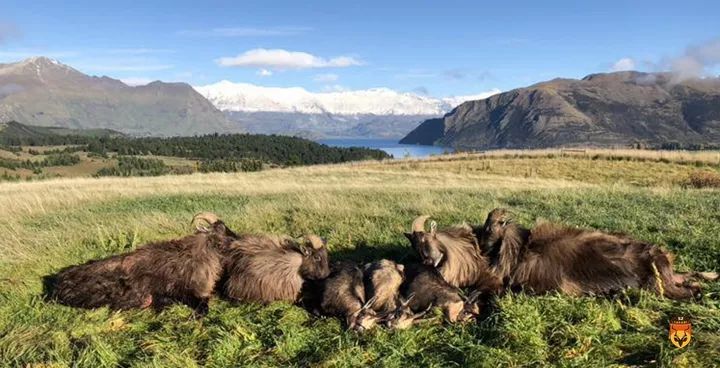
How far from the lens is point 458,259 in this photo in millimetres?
6988

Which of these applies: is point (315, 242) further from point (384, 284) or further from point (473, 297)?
point (473, 297)

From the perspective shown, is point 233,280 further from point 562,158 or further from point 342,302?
point 562,158

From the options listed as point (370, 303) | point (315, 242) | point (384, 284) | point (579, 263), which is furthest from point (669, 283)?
point (315, 242)

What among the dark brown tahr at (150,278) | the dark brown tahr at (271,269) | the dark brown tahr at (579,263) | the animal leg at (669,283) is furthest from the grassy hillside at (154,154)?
the animal leg at (669,283)

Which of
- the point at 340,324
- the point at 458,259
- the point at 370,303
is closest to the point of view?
the point at 340,324

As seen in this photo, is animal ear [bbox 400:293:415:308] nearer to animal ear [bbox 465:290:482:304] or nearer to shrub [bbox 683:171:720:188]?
animal ear [bbox 465:290:482:304]

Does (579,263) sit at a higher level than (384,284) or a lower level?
higher

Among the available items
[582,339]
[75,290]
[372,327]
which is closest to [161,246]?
[75,290]

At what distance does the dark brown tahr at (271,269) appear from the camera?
7.18 metres

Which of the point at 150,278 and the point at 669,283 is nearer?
the point at 669,283

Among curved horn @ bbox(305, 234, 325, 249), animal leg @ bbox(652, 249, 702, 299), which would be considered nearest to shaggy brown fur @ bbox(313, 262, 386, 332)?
curved horn @ bbox(305, 234, 325, 249)

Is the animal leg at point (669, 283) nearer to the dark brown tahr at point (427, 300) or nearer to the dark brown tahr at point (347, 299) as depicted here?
the dark brown tahr at point (427, 300)

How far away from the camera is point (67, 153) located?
158 metres

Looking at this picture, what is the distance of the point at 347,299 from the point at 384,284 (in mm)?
483
